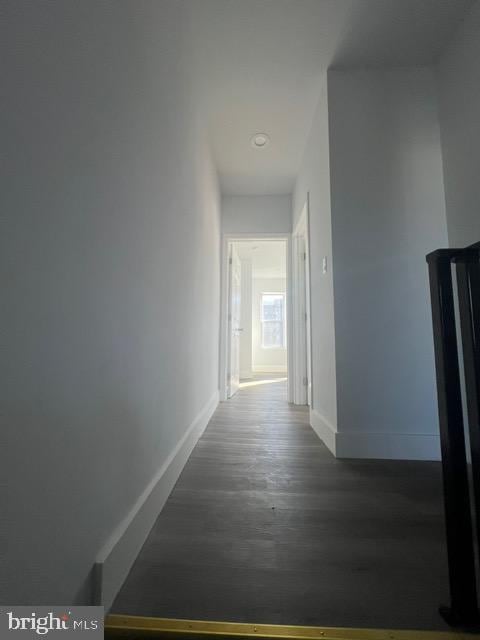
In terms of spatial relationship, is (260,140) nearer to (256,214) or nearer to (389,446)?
(256,214)

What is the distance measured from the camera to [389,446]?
183 centimetres

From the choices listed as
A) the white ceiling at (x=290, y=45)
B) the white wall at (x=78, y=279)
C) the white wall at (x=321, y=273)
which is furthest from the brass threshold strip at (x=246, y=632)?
the white ceiling at (x=290, y=45)

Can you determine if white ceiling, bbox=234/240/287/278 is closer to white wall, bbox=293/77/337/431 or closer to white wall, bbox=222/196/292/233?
white wall, bbox=222/196/292/233

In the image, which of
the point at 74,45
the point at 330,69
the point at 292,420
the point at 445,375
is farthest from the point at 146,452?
the point at 330,69

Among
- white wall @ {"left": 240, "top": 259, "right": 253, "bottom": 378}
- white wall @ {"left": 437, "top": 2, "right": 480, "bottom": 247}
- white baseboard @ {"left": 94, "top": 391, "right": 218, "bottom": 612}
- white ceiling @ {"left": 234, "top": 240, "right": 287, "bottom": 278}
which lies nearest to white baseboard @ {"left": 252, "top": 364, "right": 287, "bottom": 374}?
white wall @ {"left": 240, "top": 259, "right": 253, "bottom": 378}

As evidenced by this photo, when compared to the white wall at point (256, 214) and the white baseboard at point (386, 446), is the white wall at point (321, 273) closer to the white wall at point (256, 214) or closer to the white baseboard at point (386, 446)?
the white baseboard at point (386, 446)

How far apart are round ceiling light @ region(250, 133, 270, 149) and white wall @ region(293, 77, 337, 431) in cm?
40

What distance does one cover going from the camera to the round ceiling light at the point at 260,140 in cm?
279

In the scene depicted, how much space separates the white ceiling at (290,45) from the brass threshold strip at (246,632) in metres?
2.63

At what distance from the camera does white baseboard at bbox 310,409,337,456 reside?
1.89 m

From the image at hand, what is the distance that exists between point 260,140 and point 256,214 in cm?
106

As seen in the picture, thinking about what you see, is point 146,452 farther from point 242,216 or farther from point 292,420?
point 242,216

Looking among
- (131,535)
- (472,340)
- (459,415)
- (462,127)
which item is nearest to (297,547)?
(131,535)

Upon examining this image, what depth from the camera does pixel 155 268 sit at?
120 centimetres
